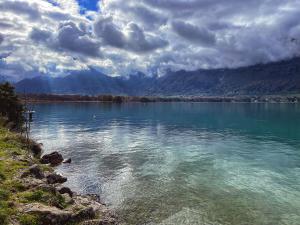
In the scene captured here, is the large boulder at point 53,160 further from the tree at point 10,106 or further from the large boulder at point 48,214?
the tree at point 10,106

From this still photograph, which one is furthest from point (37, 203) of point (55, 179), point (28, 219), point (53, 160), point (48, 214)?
point (53, 160)

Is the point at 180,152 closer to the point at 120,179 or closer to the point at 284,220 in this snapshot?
the point at 120,179

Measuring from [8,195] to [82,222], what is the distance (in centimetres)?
862

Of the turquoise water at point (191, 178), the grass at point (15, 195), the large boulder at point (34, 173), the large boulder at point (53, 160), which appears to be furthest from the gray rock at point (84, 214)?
the large boulder at point (53, 160)

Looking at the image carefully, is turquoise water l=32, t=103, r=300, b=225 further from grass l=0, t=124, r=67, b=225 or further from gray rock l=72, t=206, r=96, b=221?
grass l=0, t=124, r=67, b=225

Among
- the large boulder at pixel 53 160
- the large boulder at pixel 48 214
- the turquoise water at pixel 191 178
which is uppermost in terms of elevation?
the large boulder at pixel 48 214

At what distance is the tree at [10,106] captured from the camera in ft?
348

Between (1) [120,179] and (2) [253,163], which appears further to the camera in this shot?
(2) [253,163]

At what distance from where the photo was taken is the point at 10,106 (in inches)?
4269

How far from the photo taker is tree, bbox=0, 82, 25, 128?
106m

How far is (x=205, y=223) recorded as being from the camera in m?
37.8

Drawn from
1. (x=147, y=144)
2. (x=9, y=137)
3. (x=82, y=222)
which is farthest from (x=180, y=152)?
(x=82, y=222)

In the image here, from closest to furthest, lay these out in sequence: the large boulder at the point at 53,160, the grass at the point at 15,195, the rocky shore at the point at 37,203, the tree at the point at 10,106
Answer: the grass at the point at 15,195
the rocky shore at the point at 37,203
the large boulder at the point at 53,160
the tree at the point at 10,106

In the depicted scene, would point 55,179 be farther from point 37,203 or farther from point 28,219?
point 28,219
